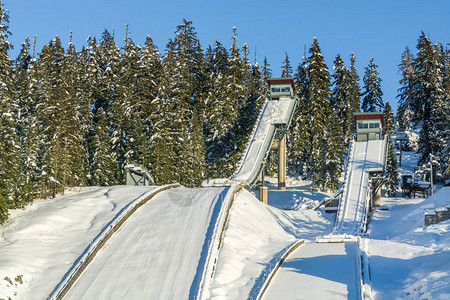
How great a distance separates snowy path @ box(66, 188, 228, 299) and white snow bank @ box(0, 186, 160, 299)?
1.38 m

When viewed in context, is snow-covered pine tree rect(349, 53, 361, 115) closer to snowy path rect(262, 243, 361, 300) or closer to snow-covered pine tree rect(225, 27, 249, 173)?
snow-covered pine tree rect(225, 27, 249, 173)

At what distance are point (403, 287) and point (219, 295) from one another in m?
7.65

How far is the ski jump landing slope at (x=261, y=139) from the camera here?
48.6 meters

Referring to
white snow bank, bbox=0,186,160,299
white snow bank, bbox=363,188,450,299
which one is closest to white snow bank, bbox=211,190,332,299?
white snow bank, bbox=363,188,450,299

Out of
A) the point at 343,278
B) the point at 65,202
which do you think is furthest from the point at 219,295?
the point at 65,202

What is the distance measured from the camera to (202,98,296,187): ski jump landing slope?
48.6 m

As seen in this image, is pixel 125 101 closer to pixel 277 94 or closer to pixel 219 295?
pixel 277 94

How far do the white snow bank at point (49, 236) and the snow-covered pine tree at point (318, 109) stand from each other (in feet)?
93.0

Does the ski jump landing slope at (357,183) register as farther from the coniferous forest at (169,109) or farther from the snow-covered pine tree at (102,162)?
the snow-covered pine tree at (102,162)

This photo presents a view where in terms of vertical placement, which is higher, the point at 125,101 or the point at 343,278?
the point at 125,101

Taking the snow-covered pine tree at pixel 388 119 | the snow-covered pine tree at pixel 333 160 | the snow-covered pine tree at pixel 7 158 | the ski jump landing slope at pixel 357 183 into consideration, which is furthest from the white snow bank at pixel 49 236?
the snow-covered pine tree at pixel 388 119

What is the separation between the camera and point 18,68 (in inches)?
2601

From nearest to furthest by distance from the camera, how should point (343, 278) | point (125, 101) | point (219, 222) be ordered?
1. point (343, 278)
2. point (219, 222)
3. point (125, 101)

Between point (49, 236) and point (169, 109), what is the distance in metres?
32.7
